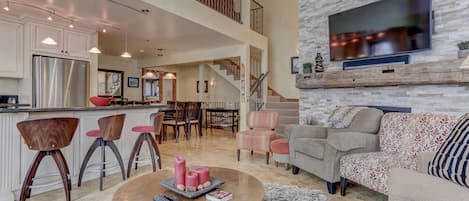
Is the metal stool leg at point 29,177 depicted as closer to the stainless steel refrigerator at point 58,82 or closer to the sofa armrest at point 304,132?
the stainless steel refrigerator at point 58,82

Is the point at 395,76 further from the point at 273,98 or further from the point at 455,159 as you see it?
the point at 273,98

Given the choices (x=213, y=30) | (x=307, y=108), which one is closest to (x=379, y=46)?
(x=307, y=108)

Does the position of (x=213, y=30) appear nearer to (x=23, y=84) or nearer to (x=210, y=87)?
(x=23, y=84)

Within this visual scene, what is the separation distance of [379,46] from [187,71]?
8.87m

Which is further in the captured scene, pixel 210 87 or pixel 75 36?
pixel 210 87

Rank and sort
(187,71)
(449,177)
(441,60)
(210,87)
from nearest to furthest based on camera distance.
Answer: (449,177) < (441,60) < (210,87) < (187,71)

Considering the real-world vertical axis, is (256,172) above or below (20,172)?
below

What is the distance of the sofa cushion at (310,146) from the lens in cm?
303

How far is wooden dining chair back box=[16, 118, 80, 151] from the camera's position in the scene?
7.87 ft

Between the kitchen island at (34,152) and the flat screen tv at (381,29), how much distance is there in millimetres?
3320

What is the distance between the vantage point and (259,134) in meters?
4.22

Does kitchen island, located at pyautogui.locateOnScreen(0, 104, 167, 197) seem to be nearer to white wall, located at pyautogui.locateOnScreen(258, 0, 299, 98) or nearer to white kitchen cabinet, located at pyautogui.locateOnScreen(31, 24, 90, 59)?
white kitchen cabinet, located at pyautogui.locateOnScreen(31, 24, 90, 59)

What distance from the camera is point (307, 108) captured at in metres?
4.93

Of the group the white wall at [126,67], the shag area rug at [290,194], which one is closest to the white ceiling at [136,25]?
the white wall at [126,67]
